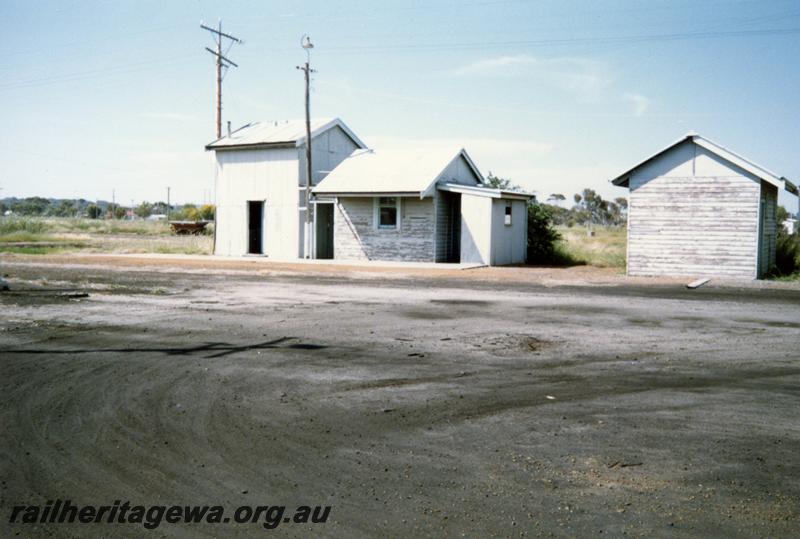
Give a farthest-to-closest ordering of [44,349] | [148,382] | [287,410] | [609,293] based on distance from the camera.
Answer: [609,293] < [44,349] < [148,382] < [287,410]

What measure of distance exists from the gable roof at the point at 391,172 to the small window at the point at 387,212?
0.77m

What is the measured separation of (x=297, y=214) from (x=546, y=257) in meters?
11.0

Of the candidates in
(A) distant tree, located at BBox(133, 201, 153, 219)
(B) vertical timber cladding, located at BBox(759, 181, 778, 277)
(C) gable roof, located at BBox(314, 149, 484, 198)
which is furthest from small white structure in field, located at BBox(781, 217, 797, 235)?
(A) distant tree, located at BBox(133, 201, 153, 219)

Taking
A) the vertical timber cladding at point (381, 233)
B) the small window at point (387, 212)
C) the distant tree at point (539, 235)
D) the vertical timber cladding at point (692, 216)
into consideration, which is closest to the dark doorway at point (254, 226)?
the vertical timber cladding at point (381, 233)

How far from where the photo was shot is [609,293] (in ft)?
57.9

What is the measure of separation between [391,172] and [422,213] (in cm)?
271

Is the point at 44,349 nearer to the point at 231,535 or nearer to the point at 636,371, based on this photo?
the point at 231,535

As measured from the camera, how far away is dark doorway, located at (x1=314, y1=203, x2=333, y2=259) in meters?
31.6

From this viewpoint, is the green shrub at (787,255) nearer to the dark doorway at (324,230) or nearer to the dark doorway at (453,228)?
the dark doorway at (453,228)

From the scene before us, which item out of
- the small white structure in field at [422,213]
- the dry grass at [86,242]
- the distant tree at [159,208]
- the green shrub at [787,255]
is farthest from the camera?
the distant tree at [159,208]

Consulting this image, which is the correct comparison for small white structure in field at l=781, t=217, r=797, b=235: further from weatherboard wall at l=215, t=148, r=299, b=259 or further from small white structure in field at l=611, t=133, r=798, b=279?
weatherboard wall at l=215, t=148, r=299, b=259

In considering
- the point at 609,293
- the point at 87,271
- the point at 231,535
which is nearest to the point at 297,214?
the point at 87,271

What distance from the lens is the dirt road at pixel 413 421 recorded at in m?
4.30

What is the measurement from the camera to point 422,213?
28.4 meters
